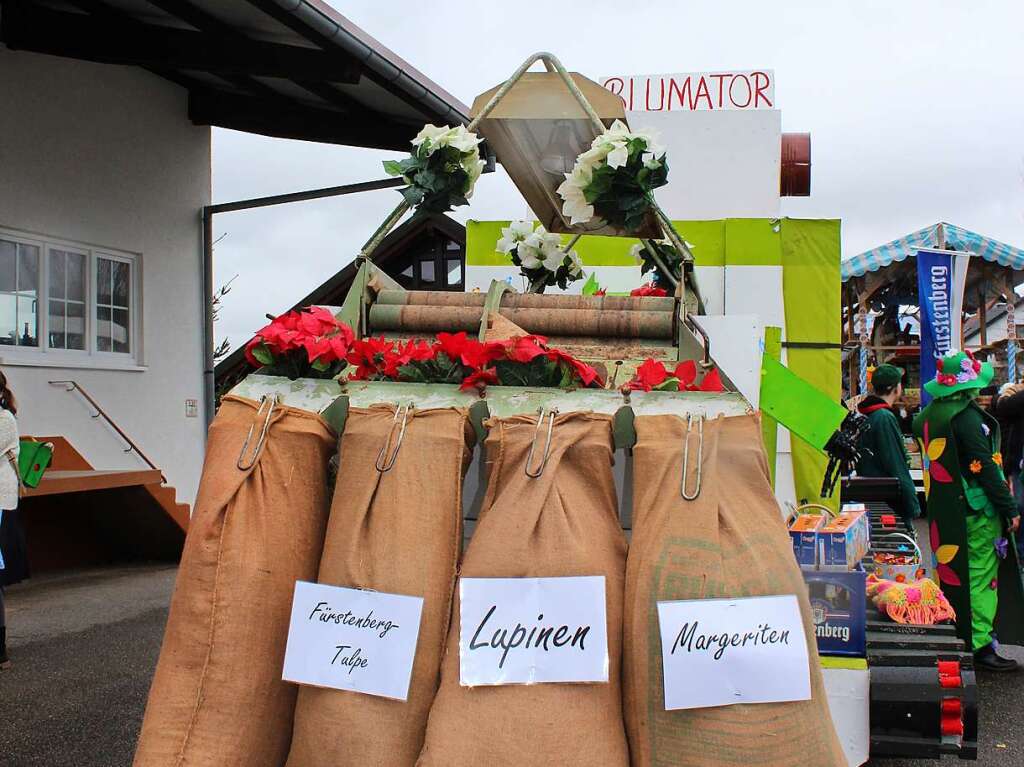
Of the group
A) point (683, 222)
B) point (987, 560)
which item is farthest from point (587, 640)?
point (683, 222)

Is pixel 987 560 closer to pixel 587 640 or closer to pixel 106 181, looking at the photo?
pixel 587 640

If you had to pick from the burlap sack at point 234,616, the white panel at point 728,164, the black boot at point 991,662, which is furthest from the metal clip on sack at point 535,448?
the white panel at point 728,164

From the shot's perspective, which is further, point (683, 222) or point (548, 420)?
point (683, 222)

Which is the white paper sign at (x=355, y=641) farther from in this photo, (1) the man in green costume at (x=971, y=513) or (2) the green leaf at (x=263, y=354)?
(1) the man in green costume at (x=971, y=513)

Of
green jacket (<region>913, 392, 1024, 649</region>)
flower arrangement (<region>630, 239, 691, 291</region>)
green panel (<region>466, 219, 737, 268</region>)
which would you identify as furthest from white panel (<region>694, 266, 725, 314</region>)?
green jacket (<region>913, 392, 1024, 649</region>)

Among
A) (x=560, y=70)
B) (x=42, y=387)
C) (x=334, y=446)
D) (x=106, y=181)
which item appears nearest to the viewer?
(x=334, y=446)

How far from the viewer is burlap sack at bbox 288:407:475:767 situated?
151cm

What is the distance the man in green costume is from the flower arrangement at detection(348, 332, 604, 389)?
10.8 feet

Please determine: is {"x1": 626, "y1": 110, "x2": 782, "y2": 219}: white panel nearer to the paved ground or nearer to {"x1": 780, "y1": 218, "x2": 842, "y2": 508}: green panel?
{"x1": 780, "y1": 218, "x2": 842, "y2": 508}: green panel

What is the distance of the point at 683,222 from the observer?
542cm

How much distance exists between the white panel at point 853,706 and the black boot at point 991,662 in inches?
109

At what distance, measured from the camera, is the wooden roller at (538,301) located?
10.0 feet

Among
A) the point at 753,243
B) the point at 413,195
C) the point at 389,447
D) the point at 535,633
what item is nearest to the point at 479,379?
the point at 389,447

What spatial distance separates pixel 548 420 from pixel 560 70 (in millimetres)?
1273
